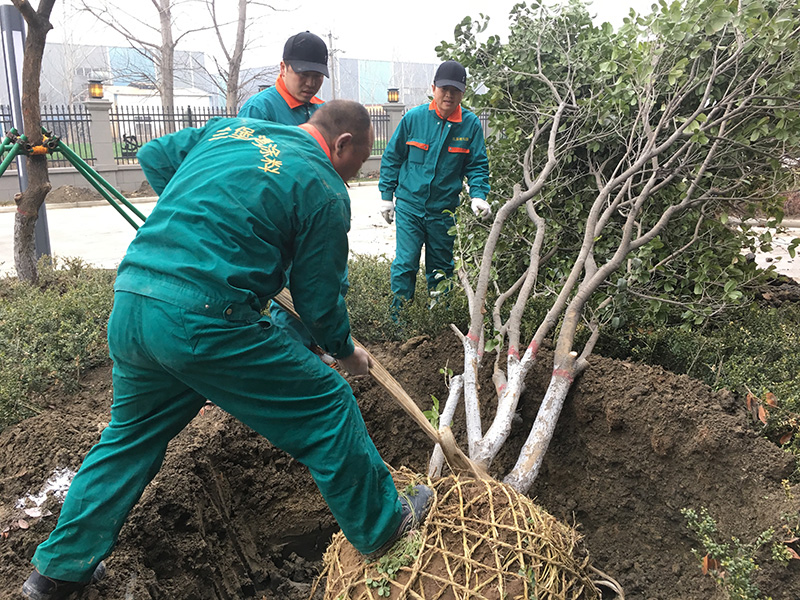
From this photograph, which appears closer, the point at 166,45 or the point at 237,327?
the point at 237,327

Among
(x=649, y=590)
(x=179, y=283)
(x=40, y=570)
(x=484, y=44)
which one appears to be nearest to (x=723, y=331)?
(x=649, y=590)

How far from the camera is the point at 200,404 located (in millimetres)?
2111

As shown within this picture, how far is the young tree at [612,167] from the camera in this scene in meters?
3.03

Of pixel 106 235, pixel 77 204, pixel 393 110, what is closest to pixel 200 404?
pixel 106 235

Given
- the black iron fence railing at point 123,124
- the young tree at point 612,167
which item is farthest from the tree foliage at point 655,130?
the black iron fence railing at point 123,124

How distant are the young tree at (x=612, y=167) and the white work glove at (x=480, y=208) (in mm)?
143

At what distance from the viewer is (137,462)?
6.66 feet

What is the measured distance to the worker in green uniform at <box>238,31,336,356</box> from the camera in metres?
3.89

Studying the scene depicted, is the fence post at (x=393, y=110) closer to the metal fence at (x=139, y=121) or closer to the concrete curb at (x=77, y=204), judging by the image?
the metal fence at (x=139, y=121)

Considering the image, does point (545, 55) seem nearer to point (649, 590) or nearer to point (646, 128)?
point (646, 128)

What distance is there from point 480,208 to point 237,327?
117 inches

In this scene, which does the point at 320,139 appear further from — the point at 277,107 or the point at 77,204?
the point at 77,204

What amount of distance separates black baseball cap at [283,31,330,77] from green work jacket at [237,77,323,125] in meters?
0.21

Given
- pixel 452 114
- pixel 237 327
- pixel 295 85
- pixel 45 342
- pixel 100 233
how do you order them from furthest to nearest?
pixel 100 233, pixel 452 114, pixel 295 85, pixel 45 342, pixel 237 327
